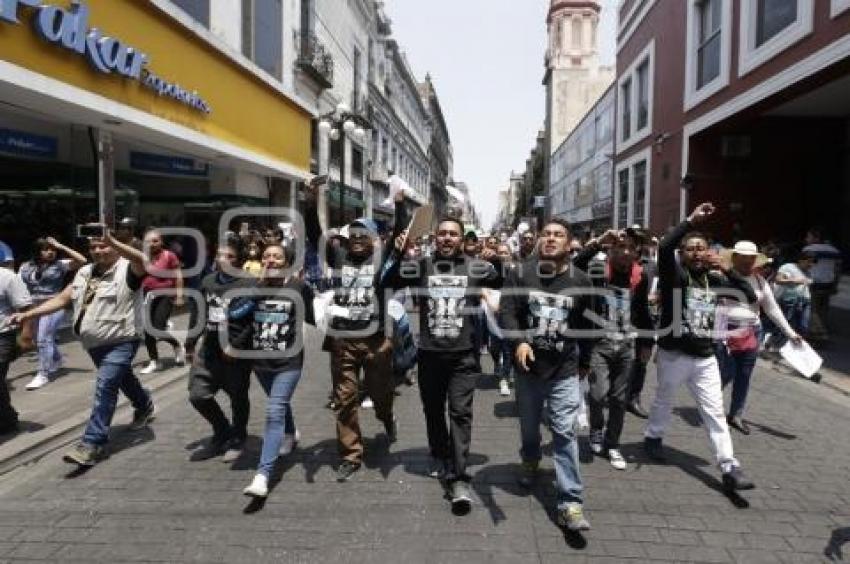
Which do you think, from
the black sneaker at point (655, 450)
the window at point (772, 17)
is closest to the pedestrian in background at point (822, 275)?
the window at point (772, 17)

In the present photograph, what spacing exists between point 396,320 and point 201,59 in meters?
10.3

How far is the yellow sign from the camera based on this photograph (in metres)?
7.98

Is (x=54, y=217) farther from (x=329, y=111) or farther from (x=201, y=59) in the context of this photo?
(x=329, y=111)

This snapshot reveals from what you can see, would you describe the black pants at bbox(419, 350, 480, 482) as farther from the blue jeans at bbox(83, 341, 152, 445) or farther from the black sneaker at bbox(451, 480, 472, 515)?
the blue jeans at bbox(83, 341, 152, 445)

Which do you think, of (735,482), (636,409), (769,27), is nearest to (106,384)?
(735,482)

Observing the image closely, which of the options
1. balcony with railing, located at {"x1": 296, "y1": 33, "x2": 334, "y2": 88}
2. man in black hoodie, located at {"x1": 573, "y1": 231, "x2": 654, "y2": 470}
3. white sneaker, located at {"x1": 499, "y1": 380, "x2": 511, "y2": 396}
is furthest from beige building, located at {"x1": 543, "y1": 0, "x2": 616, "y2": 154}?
man in black hoodie, located at {"x1": 573, "y1": 231, "x2": 654, "y2": 470}

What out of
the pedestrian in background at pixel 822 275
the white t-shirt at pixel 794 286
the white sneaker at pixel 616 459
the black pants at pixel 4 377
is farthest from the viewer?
the pedestrian in background at pixel 822 275

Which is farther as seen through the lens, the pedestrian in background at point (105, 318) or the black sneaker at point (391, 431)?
the black sneaker at point (391, 431)

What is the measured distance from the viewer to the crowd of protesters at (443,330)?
3.98m

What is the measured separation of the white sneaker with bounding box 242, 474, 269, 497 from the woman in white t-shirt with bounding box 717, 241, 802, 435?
3909mm

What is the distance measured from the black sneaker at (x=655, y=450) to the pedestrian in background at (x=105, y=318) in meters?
4.26

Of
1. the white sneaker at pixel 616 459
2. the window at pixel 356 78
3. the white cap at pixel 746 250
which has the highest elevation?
the window at pixel 356 78

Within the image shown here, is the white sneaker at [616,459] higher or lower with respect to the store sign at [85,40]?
lower

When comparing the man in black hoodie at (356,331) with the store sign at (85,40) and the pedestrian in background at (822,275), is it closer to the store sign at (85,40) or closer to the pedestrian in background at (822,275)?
the store sign at (85,40)
